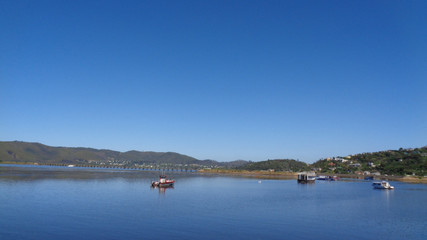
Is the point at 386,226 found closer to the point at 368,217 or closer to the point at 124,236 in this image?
the point at 368,217

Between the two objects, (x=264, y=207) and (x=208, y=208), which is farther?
(x=264, y=207)

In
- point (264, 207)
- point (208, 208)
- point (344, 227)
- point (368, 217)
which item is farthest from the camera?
point (264, 207)

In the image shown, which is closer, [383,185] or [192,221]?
[192,221]

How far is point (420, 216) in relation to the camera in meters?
50.8

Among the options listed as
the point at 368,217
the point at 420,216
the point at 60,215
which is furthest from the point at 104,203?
the point at 420,216

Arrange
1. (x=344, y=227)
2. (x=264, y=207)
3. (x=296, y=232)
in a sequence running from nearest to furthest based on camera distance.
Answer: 1. (x=296, y=232)
2. (x=344, y=227)
3. (x=264, y=207)

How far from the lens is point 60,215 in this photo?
141 feet

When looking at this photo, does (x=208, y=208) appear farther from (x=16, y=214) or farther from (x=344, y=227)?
(x=16, y=214)

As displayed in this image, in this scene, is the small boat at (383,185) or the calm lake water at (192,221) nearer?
the calm lake water at (192,221)

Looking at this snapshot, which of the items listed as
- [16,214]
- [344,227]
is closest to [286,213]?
[344,227]

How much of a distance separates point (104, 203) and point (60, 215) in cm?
1332

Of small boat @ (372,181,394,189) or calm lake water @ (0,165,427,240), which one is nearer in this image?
calm lake water @ (0,165,427,240)

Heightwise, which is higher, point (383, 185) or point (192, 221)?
point (383, 185)

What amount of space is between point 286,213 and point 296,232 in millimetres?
14474
